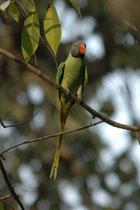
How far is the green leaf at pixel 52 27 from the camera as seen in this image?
75.7 inches

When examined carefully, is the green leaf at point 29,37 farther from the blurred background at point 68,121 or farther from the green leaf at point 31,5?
the blurred background at point 68,121

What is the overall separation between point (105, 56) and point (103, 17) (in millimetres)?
854

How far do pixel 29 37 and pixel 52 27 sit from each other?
A: 14cm

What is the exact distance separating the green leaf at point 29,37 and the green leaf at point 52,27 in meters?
0.06

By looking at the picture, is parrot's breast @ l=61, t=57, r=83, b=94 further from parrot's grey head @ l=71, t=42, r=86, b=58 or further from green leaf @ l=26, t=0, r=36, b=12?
green leaf @ l=26, t=0, r=36, b=12

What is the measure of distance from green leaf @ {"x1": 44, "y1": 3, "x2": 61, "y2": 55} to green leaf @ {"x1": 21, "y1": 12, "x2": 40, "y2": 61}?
0.06 meters

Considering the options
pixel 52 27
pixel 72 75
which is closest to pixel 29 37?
pixel 52 27

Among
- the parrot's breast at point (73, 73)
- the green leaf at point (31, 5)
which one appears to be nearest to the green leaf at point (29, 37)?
the green leaf at point (31, 5)

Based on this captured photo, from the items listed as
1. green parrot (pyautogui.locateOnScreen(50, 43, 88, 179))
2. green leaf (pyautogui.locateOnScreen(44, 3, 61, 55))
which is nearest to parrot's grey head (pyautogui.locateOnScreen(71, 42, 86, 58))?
green parrot (pyautogui.locateOnScreen(50, 43, 88, 179))

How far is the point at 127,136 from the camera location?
7.42 meters

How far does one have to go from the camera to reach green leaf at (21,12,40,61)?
6.30ft

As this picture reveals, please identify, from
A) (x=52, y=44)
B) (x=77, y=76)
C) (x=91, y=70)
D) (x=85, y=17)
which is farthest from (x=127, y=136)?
(x=52, y=44)

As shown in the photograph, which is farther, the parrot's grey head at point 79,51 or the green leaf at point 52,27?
the parrot's grey head at point 79,51

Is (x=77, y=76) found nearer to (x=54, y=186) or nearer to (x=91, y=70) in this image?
(x=54, y=186)
